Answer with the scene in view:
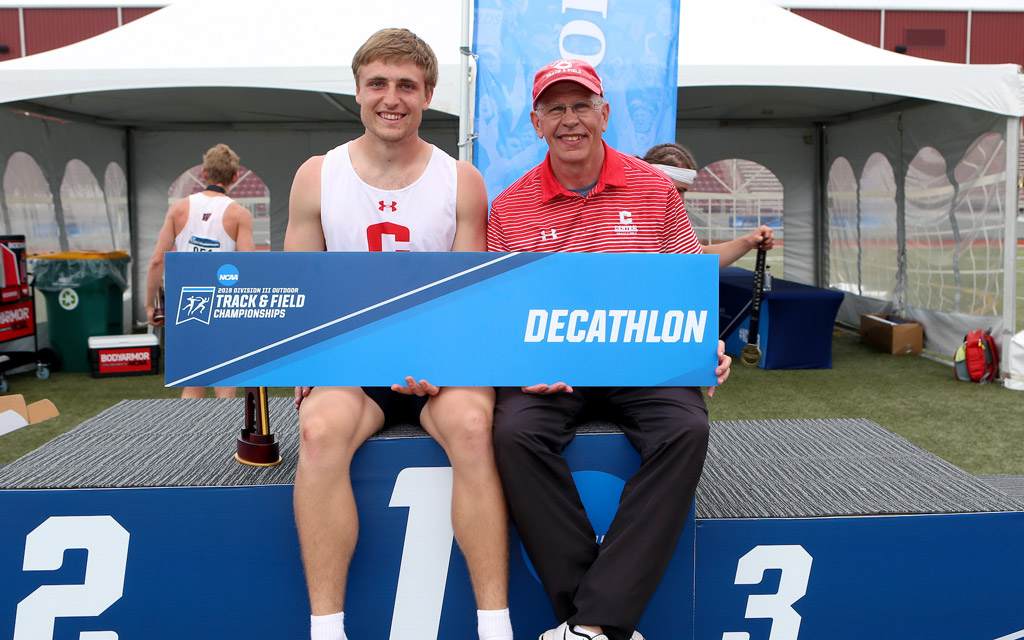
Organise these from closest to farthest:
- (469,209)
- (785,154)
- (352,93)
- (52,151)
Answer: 1. (469,209)
2. (352,93)
3. (52,151)
4. (785,154)

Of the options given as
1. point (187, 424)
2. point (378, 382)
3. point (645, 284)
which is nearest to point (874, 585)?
point (645, 284)

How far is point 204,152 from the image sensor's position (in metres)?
9.11

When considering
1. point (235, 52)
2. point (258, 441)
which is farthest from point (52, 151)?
point (258, 441)

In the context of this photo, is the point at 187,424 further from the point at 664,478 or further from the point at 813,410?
the point at 813,410

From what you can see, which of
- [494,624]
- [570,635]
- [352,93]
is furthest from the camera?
[352,93]

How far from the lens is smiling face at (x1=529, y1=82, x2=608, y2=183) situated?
6.92 feet

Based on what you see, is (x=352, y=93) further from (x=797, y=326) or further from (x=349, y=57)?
(x=797, y=326)

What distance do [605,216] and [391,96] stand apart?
642 mm

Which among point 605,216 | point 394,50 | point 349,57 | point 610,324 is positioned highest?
point 349,57

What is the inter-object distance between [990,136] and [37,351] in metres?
7.55

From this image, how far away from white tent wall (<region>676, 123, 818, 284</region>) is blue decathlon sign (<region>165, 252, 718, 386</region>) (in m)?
7.72

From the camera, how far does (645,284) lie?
6.11 feet

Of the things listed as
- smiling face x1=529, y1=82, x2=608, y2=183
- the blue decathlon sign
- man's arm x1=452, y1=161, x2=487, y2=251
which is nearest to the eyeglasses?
smiling face x1=529, y1=82, x2=608, y2=183

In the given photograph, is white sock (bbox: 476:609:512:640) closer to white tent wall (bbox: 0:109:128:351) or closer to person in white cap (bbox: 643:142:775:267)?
person in white cap (bbox: 643:142:775:267)
